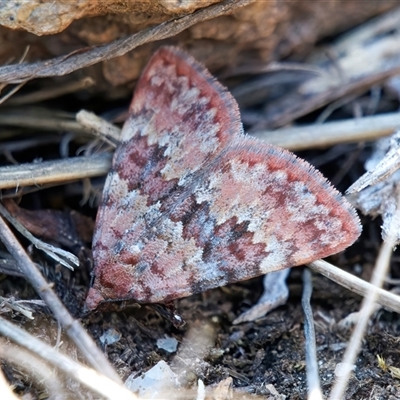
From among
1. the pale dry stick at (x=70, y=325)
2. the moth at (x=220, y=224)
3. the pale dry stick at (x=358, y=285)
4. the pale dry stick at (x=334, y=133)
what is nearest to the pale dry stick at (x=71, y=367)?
the pale dry stick at (x=70, y=325)

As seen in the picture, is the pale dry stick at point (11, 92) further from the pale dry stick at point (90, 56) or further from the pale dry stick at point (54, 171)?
the pale dry stick at point (54, 171)

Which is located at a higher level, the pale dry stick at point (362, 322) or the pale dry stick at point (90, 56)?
the pale dry stick at point (90, 56)

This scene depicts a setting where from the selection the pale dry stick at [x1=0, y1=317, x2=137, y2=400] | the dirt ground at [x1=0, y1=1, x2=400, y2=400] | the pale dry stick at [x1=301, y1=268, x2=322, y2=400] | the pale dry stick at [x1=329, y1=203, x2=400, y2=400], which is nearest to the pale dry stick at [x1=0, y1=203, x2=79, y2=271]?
the dirt ground at [x1=0, y1=1, x2=400, y2=400]

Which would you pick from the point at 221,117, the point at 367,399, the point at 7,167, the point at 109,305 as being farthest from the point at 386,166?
the point at 7,167

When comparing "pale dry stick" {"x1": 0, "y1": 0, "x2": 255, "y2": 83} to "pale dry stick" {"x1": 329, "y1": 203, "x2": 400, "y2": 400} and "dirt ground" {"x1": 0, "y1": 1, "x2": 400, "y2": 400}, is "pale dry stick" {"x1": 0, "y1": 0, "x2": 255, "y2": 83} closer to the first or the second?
"dirt ground" {"x1": 0, "y1": 1, "x2": 400, "y2": 400}

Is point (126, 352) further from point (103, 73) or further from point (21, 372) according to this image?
point (103, 73)
